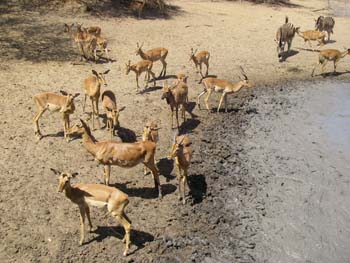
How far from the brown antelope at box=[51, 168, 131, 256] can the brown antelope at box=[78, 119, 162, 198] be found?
3.88 feet

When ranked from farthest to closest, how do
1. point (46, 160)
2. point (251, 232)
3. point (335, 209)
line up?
1. point (46, 160)
2. point (335, 209)
3. point (251, 232)

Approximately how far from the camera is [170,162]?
397 inches

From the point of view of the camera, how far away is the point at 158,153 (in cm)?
1041

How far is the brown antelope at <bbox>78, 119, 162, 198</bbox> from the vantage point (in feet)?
28.2

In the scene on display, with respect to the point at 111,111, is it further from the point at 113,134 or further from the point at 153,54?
the point at 153,54

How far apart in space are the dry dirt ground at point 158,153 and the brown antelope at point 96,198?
1.48ft

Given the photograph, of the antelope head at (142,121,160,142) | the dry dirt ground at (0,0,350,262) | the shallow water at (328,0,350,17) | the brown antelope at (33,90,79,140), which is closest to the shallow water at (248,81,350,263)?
→ the dry dirt ground at (0,0,350,262)

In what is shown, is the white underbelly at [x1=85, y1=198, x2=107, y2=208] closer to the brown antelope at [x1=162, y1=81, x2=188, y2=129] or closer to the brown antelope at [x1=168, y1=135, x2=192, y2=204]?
the brown antelope at [x1=168, y1=135, x2=192, y2=204]

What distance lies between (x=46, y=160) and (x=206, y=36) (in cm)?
1151

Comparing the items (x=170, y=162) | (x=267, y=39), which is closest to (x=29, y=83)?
(x=170, y=162)

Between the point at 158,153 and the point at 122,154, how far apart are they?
1.92 meters

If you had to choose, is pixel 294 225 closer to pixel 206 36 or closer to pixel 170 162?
pixel 170 162

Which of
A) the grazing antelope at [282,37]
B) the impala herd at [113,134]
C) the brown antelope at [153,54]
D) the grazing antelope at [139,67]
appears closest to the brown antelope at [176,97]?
the impala herd at [113,134]

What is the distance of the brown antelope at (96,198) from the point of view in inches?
285
